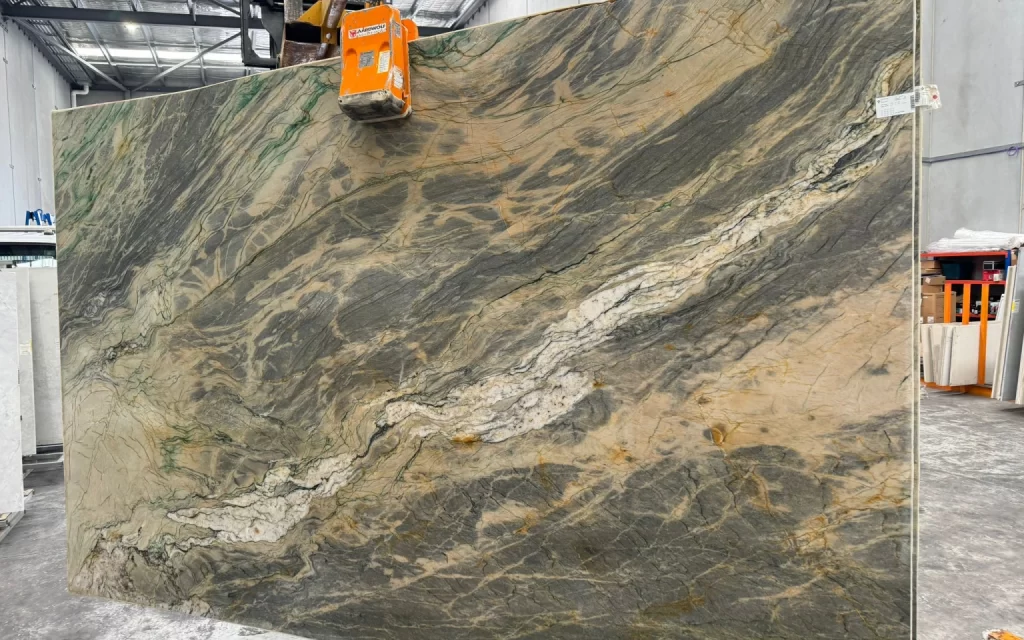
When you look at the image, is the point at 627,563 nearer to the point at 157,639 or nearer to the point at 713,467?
the point at 713,467

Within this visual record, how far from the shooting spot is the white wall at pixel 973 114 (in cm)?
520

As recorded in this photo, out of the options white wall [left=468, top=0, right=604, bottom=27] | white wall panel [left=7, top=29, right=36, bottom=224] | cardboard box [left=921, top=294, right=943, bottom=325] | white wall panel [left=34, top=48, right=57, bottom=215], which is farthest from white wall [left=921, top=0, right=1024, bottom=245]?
white wall panel [left=34, top=48, right=57, bottom=215]

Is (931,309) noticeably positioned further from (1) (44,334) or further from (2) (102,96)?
(2) (102,96)

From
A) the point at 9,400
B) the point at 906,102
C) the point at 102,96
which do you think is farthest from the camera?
the point at 102,96

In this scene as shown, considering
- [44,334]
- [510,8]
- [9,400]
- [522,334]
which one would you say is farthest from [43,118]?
[522,334]

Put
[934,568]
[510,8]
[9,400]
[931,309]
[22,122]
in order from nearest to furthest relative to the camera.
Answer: [934,568], [9,400], [931,309], [510,8], [22,122]

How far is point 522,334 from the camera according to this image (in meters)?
1.44

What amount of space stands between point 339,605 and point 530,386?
791 millimetres

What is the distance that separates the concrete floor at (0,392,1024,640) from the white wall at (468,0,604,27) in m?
4.18

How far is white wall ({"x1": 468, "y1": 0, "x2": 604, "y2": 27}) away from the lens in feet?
17.9

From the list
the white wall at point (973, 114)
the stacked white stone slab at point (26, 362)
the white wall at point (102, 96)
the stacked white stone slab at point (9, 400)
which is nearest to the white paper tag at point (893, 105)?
the stacked white stone slab at point (9, 400)

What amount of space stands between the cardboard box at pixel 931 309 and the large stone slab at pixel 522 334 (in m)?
4.69

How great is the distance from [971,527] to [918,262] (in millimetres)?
1908

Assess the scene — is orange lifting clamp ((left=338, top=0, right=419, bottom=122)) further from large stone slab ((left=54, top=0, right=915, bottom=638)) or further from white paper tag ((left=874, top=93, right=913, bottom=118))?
white paper tag ((left=874, top=93, right=913, bottom=118))
